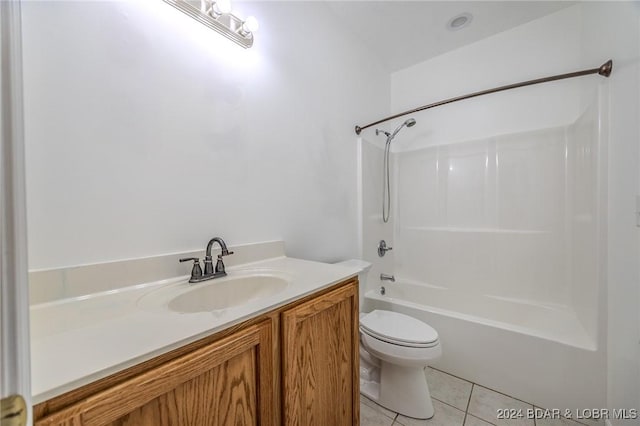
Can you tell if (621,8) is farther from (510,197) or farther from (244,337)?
(244,337)

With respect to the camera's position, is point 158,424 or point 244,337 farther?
point 244,337

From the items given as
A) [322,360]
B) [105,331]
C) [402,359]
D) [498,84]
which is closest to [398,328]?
[402,359]

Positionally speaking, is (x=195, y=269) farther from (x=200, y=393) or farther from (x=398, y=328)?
(x=398, y=328)

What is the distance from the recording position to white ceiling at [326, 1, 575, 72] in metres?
1.66

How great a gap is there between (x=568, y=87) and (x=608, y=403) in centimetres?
193

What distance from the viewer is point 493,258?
197 centimetres

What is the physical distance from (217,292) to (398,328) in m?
1.01

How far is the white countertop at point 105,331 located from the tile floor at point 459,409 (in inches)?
40.8

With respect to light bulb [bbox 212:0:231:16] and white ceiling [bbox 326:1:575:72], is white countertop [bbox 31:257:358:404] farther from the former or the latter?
white ceiling [bbox 326:1:575:72]

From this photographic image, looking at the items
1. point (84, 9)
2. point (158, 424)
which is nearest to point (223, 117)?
point (84, 9)

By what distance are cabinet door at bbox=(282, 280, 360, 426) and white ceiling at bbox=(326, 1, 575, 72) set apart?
1.87m

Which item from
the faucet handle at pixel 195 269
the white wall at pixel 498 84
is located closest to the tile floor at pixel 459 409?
the faucet handle at pixel 195 269

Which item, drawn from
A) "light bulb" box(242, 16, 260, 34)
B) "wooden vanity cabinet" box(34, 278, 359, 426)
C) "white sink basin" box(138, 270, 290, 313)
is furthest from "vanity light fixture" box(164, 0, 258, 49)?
"wooden vanity cabinet" box(34, 278, 359, 426)

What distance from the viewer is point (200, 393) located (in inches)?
21.0
